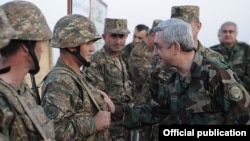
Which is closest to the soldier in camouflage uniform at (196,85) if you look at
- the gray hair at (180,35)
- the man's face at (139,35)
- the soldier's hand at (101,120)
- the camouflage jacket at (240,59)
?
the gray hair at (180,35)

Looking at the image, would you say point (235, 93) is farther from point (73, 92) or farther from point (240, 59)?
point (240, 59)

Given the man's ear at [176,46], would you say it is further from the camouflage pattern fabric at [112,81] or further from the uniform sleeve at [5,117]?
the camouflage pattern fabric at [112,81]

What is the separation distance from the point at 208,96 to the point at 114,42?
3167mm

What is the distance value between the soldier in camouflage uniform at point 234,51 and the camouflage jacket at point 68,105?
4.46m

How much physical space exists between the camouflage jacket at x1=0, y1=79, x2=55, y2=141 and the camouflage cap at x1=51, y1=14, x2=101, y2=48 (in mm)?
1051

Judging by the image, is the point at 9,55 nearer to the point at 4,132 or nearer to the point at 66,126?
the point at 4,132

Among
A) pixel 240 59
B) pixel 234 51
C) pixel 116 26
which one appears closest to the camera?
pixel 116 26

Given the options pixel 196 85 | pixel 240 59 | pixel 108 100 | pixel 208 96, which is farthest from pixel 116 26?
pixel 208 96

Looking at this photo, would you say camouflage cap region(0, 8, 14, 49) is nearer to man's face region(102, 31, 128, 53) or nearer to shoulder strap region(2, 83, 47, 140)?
shoulder strap region(2, 83, 47, 140)

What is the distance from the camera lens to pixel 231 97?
123 inches

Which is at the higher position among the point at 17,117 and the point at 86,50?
the point at 86,50

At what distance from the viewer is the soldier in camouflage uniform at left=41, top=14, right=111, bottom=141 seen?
3158 mm

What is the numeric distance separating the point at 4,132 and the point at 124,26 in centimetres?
467

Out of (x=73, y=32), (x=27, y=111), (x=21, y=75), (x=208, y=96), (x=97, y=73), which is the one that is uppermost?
(x=73, y=32)
